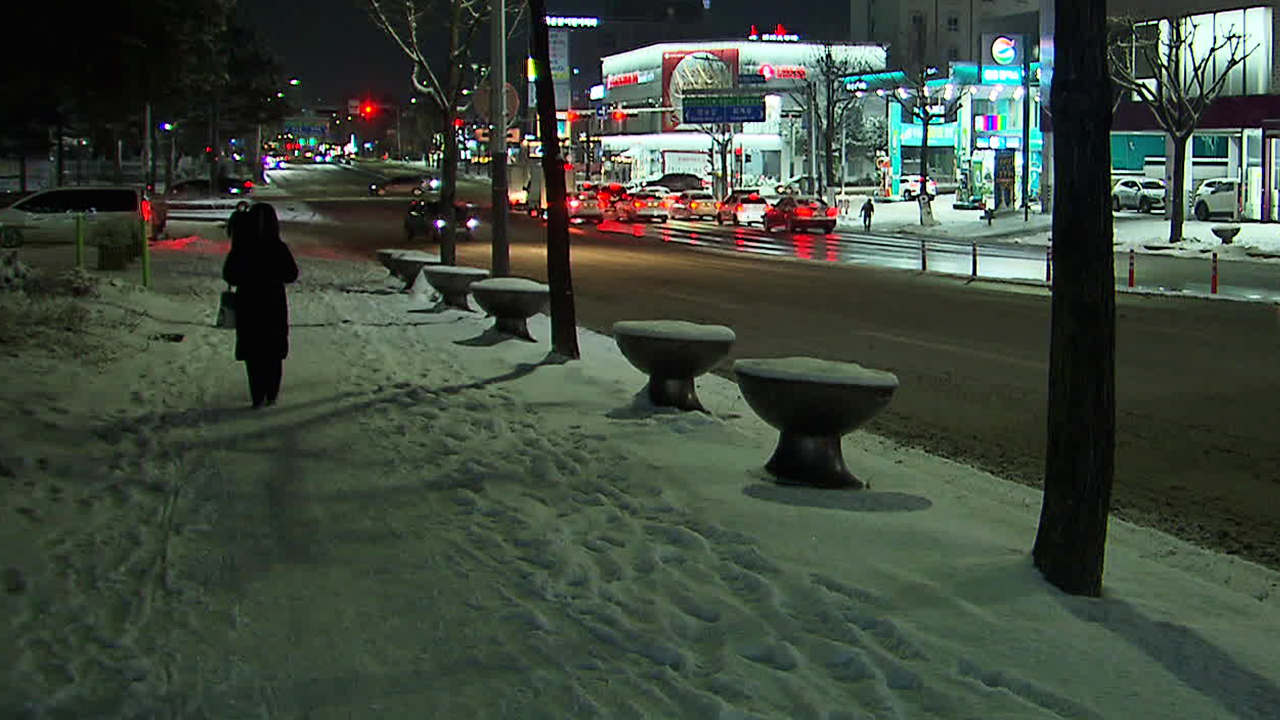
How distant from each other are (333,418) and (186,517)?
10.7 feet

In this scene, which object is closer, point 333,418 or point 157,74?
point 333,418

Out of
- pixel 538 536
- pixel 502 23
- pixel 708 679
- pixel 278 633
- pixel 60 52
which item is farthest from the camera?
pixel 502 23

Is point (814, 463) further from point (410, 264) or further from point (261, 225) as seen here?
point (410, 264)

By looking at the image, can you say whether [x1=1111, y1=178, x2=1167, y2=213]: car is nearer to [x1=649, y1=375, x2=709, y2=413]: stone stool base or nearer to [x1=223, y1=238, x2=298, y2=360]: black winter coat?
[x1=649, y1=375, x2=709, y2=413]: stone stool base

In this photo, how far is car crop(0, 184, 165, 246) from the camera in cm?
3497

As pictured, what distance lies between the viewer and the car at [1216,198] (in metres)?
51.3

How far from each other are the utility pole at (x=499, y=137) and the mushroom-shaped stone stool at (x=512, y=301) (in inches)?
Result: 160

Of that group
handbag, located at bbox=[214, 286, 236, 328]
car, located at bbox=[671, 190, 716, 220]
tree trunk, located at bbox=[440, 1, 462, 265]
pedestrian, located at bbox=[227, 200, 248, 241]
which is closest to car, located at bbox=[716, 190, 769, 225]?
car, located at bbox=[671, 190, 716, 220]

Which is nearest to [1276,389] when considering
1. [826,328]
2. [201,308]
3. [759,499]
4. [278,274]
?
[826,328]

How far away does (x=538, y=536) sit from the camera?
736 cm

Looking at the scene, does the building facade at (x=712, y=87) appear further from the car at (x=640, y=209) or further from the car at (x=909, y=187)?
the car at (x=640, y=209)

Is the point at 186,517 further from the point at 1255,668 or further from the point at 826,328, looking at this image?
the point at 826,328

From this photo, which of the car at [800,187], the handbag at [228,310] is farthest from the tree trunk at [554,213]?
the car at [800,187]

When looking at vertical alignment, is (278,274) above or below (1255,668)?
above
